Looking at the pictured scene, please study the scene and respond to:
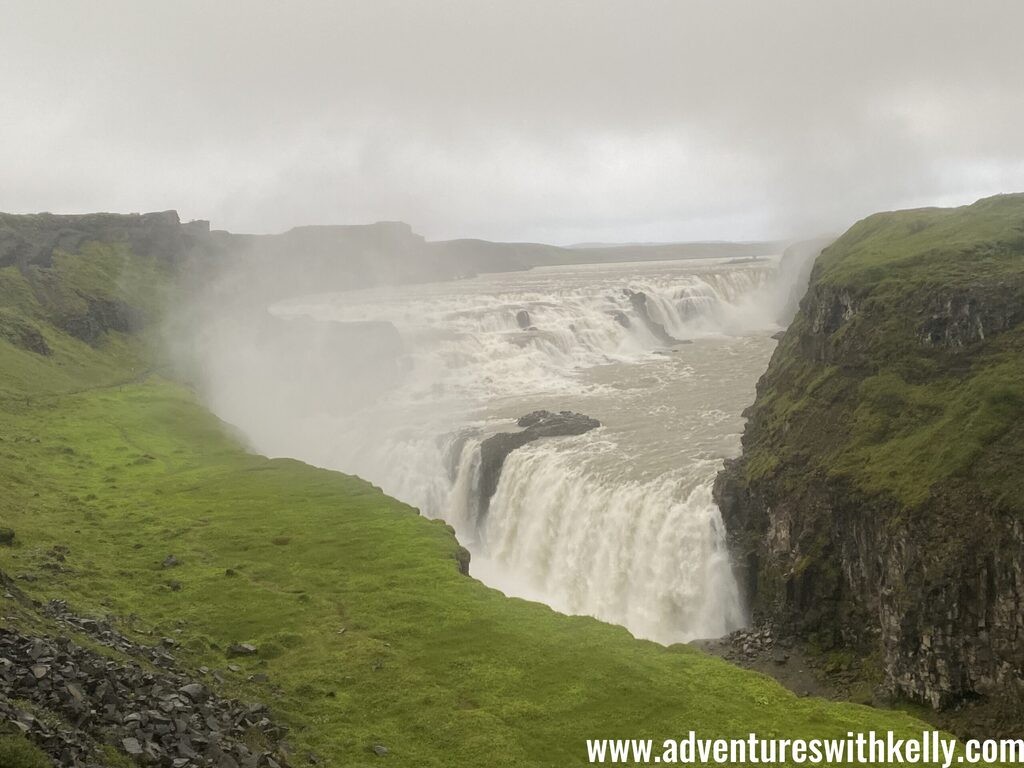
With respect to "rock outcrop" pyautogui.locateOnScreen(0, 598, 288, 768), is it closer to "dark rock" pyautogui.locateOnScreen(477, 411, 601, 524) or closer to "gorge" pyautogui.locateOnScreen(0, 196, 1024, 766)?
"gorge" pyautogui.locateOnScreen(0, 196, 1024, 766)

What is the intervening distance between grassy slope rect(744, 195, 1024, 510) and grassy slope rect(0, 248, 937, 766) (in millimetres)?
11266

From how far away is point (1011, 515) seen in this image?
23.2 meters

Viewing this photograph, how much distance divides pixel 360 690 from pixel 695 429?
33706 millimetres

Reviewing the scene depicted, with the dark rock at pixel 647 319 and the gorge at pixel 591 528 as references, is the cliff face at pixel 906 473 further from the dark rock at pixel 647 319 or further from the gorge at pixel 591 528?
the dark rock at pixel 647 319

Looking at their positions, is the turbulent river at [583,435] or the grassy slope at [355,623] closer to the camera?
the grassy slope at [355,623]

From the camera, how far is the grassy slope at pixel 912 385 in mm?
26438

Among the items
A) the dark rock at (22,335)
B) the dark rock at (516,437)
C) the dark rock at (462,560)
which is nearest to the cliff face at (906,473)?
the dark rock at (462,560)

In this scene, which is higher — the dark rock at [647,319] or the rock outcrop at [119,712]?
the dark rock at [647,319]

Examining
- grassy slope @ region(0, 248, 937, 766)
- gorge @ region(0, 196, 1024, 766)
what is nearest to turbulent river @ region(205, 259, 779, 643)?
gorge @ region(0, 196, 1024, 766)

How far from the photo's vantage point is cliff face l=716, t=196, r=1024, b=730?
23578mm

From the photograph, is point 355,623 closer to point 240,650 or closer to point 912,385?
point 240,650

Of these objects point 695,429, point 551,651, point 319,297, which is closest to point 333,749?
point 551,651

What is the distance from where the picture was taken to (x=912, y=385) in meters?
31.5

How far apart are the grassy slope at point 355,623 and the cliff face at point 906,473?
705 cm
